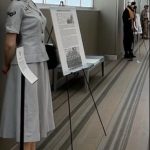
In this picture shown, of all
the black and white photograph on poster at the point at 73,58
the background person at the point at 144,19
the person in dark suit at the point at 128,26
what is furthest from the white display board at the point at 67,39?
the background person at the point at 144,19

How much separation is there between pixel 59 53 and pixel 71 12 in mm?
663

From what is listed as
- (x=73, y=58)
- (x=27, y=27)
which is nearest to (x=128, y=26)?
Result: (x=73, y=58)

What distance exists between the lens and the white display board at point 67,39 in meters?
3.29

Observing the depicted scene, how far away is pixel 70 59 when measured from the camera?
136 inches

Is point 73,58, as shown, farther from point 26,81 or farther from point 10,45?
point 10,45

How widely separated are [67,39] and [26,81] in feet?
3.52

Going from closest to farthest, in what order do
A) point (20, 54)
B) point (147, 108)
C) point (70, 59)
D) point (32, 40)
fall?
point (20, 54)
point (32, 40)
point (70, 59)
point (147, 108)

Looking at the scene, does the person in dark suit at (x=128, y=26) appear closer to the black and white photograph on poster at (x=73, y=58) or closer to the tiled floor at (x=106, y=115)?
the tiled floor at (x=106, y=115)

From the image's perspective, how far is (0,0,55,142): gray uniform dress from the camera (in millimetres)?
2412

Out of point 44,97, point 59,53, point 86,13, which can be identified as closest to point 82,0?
point 86,13

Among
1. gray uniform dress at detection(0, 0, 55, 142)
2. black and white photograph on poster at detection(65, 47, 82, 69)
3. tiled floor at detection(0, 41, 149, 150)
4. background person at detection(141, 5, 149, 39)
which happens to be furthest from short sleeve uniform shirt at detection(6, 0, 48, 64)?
background person at detection(141, 5, 149, 39)

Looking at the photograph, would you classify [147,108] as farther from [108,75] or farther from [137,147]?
[108,75]

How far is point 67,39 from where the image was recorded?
3447 millimetres

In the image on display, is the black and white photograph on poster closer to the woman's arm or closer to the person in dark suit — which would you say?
the woman's arm
